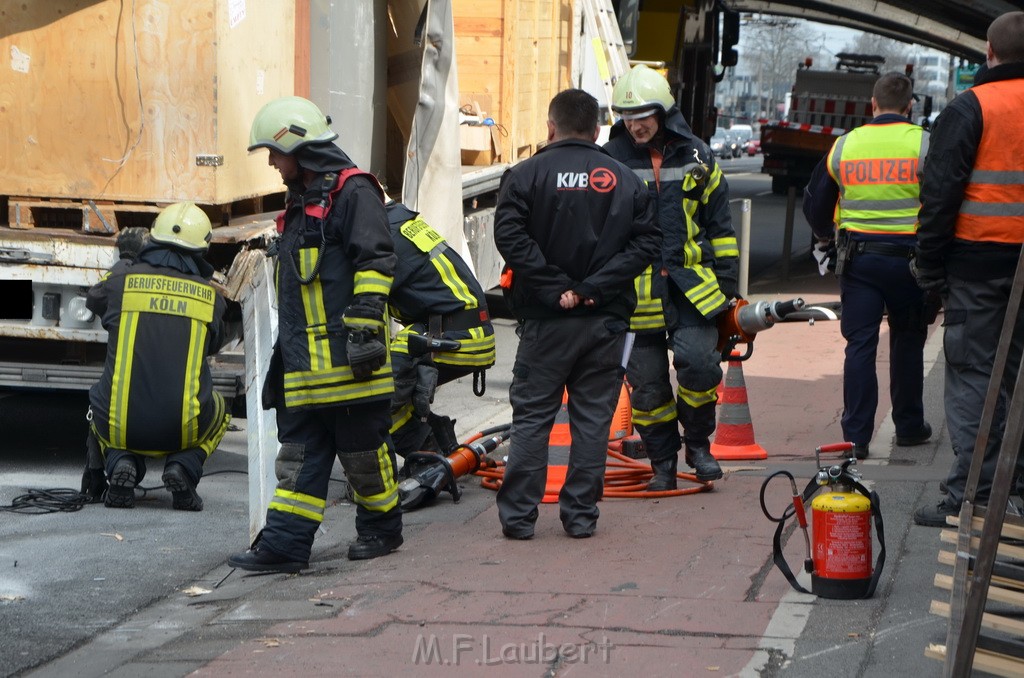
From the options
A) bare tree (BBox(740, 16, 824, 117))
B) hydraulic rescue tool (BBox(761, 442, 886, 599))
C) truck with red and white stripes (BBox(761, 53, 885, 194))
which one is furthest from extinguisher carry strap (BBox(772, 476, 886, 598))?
bare tree (BBox(740, 16, 824, 117))

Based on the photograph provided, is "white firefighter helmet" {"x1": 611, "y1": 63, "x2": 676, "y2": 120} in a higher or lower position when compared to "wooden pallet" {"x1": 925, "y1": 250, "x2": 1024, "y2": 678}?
higher

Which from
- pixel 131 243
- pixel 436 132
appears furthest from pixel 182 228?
pixel 436 132

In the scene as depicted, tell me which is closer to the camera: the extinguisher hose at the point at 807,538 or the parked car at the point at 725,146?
→ the extinguisher hose at the point at 807,538

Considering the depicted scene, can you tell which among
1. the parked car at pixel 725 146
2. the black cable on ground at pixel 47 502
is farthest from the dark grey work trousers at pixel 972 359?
the parked car at pixel 725 146

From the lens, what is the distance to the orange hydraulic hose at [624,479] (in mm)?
6141

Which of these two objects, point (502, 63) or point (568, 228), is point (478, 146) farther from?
point (568, 228)

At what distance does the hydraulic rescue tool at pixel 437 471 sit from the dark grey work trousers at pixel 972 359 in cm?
225

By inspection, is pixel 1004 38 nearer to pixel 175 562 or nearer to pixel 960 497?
pixel 960 497

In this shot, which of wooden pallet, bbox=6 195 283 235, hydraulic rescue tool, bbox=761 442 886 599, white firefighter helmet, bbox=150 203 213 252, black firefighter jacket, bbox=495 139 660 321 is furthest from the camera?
wooden pallet, bbox=6 195 283 235

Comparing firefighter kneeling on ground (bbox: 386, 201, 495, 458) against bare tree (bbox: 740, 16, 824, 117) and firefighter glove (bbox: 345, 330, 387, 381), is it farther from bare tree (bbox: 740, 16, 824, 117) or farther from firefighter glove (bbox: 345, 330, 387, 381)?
bare tree (bbox: 740, 16, 824, 117)

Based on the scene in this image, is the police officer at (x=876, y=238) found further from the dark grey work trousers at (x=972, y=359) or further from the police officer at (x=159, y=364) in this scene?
the police officer at (x=159, y=364)

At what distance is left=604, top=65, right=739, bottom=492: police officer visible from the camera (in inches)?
234

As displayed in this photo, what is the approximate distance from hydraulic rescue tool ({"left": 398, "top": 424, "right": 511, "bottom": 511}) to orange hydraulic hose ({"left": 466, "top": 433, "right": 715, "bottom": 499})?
71mm

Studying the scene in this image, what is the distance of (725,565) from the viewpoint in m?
4.92
